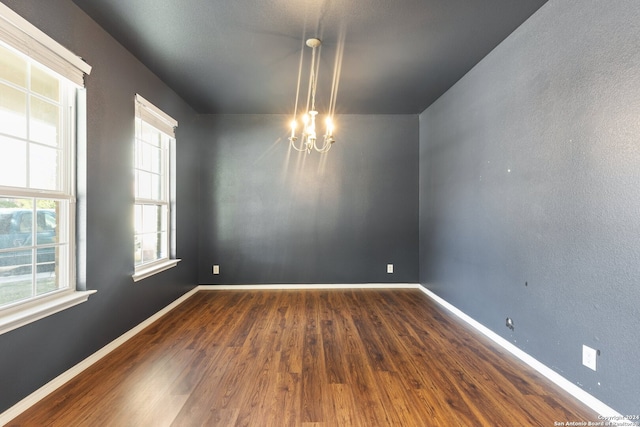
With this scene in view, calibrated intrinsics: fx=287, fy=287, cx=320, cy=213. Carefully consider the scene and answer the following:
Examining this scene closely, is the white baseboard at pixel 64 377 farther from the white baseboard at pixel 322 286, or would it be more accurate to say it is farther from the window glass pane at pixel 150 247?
the white baseboard at pixel 322 286

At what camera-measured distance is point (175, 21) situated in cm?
226

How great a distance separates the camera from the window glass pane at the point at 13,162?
168 centimetres

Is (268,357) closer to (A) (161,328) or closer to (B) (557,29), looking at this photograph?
(A) (161,328)

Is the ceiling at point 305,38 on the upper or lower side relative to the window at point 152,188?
upper

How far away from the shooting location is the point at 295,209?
14.6ft

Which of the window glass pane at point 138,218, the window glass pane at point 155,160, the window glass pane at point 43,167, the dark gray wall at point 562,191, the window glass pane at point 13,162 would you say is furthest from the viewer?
the window glass pane at point 155,160

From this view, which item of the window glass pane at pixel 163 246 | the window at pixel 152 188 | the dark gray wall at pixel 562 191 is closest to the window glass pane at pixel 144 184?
the window at pixel 152 188

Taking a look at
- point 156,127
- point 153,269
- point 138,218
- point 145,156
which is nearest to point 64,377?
point 153,269

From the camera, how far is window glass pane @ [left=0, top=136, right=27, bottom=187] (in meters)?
1.68

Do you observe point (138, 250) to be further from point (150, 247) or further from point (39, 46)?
point (39, 46)

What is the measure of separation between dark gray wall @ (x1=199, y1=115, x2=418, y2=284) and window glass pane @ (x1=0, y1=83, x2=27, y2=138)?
2.62m

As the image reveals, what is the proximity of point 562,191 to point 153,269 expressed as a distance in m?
3.70

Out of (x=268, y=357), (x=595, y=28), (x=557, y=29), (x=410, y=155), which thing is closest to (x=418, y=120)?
(x=410, y=155)

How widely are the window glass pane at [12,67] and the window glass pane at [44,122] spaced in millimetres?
123
